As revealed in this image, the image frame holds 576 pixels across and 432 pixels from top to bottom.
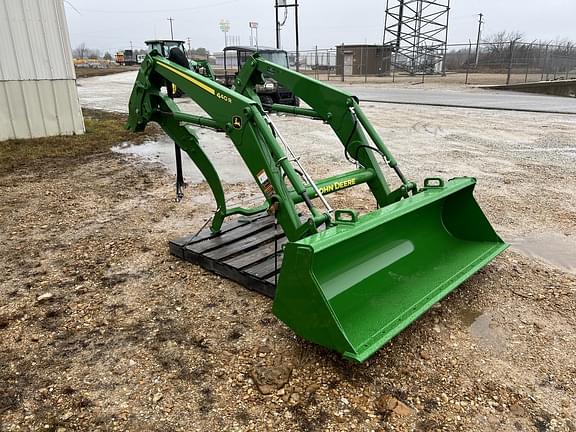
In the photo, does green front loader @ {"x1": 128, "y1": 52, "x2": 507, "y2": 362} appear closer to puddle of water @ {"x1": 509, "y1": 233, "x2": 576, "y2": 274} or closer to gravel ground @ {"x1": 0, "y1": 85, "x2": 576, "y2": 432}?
gravel ground @ {"x1": 0, "y1": 85, "x2": 576, "y2": 432}

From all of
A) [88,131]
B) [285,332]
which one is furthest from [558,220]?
[88,131]

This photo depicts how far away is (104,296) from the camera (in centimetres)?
357

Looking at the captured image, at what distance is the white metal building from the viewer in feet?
29.2

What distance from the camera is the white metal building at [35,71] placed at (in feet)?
29.2

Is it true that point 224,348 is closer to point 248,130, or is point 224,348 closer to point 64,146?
point 248,130

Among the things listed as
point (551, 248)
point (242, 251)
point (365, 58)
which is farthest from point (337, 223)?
point (365, 58)

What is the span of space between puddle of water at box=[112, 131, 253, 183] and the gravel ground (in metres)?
1.92

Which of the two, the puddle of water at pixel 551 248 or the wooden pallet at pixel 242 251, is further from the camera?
the puddle of water at pixel 551 248

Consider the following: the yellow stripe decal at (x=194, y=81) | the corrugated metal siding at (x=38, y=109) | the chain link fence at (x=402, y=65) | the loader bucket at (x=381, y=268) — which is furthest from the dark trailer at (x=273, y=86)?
the chain link fence at (x=402, y=65)

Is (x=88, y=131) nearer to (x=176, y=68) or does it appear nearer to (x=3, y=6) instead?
(x=3, y=6)

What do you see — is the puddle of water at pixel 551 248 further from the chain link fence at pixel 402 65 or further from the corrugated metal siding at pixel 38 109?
the chain link fence at pixel 402 65

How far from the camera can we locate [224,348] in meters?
2.92

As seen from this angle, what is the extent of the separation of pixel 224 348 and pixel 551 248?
318 centimetres

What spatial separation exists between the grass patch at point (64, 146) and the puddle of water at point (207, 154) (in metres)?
0.44
